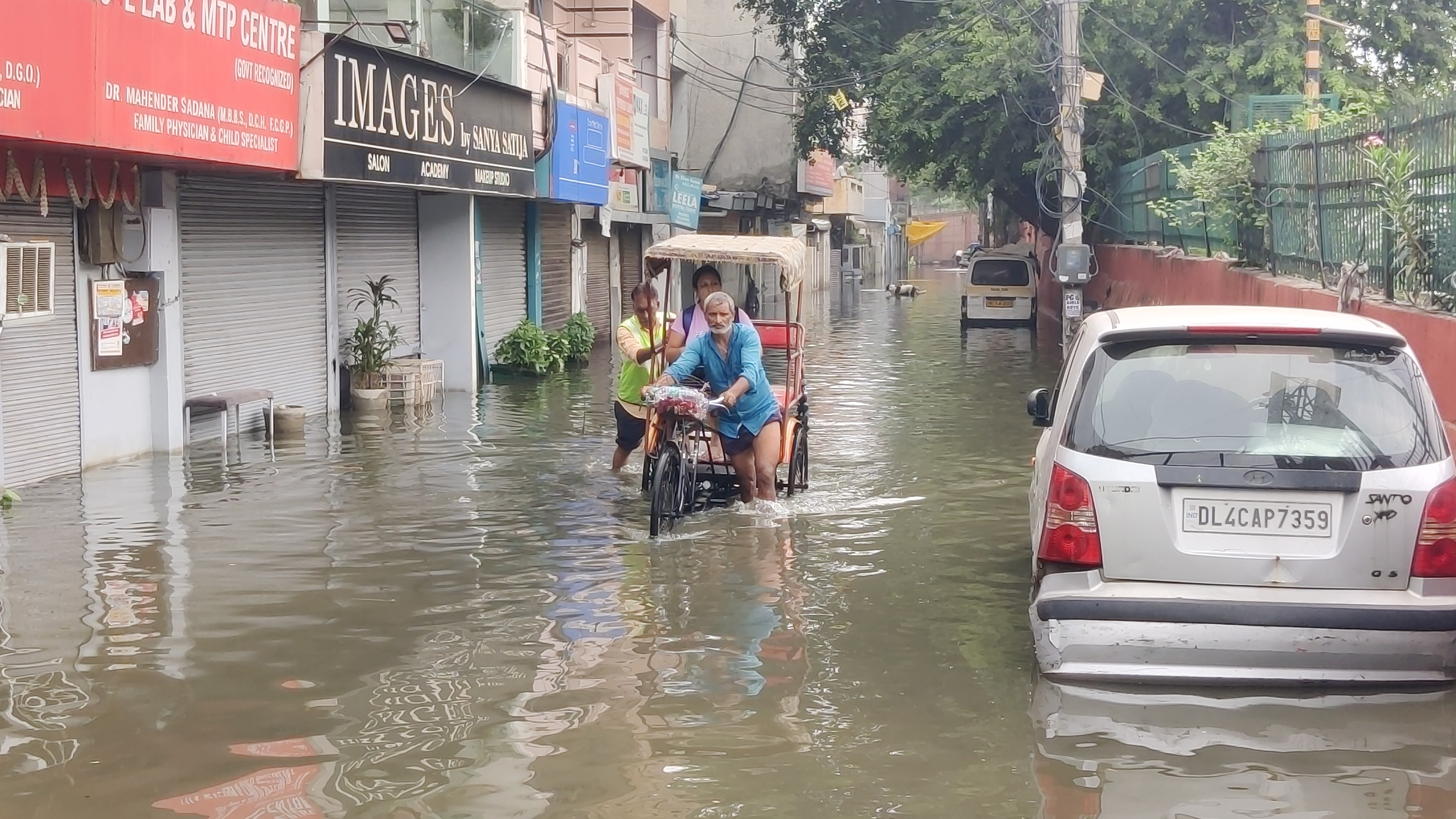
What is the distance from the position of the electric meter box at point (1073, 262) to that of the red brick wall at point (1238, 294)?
0.87 metres

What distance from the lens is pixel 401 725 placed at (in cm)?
576

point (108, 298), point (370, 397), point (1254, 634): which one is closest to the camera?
point (1254, 634)

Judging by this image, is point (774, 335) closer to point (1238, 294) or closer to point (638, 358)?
point (638, 358)

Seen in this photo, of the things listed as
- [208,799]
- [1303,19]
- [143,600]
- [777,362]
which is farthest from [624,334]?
[1303,19]

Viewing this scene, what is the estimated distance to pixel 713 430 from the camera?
10070 millimetres

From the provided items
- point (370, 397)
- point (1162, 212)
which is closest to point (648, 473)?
point (370, 397)

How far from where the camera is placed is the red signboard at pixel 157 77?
9.55 m

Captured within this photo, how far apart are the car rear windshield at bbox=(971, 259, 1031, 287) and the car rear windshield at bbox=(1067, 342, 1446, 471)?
27.9 m

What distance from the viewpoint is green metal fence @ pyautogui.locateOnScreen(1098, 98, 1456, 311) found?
35.0 ft

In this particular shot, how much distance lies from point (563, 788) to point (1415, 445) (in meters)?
3.37

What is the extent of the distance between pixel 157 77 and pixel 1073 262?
1289 centimetres

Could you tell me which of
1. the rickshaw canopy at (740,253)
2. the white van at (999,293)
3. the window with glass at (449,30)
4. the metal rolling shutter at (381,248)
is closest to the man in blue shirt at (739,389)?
the rickshaw canopy at (740,253)

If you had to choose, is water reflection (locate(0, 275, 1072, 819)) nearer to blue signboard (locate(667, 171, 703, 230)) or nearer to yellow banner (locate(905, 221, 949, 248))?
blue signboard (locate(667, 171, 703, 230))

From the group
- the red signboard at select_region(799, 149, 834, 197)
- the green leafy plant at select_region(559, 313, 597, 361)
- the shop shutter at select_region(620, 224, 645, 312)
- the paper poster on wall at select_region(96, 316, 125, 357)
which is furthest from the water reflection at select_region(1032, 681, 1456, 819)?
the red signboard at select_region(799, 149, 834, 197)
